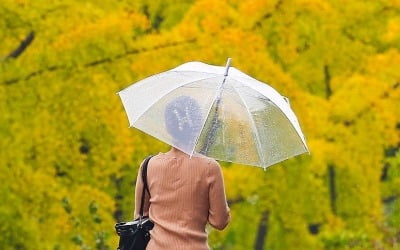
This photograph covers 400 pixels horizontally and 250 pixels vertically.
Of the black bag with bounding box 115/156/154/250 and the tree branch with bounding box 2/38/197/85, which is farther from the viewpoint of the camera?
the tree branch with bounding box 2/38/197/85

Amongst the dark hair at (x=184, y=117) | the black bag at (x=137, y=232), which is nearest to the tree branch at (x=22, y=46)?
the dark hair at (x=184, y=117)

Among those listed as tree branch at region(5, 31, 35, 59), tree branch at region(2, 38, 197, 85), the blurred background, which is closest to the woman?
the blurred background

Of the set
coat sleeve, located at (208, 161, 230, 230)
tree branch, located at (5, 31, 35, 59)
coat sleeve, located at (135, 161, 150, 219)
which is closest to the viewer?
coat sleeve, located at (208, 161, 230, 230)

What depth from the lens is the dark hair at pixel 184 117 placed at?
158 inches

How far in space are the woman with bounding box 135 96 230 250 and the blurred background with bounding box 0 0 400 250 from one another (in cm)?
417

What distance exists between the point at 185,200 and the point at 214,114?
453 millimetres

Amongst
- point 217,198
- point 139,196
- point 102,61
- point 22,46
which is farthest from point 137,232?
point 22,46

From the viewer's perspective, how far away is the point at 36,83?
1023cm

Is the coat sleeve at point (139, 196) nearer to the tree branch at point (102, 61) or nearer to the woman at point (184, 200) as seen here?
the woman at point (184, 200)

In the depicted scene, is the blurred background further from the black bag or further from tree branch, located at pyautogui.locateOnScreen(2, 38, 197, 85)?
the black bag

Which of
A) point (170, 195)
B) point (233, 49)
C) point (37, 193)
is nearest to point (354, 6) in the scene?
point (233, 49)

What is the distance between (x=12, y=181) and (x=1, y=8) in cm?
181

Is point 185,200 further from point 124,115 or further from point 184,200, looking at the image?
point 124,115

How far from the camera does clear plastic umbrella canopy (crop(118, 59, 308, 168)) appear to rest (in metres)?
4.03
